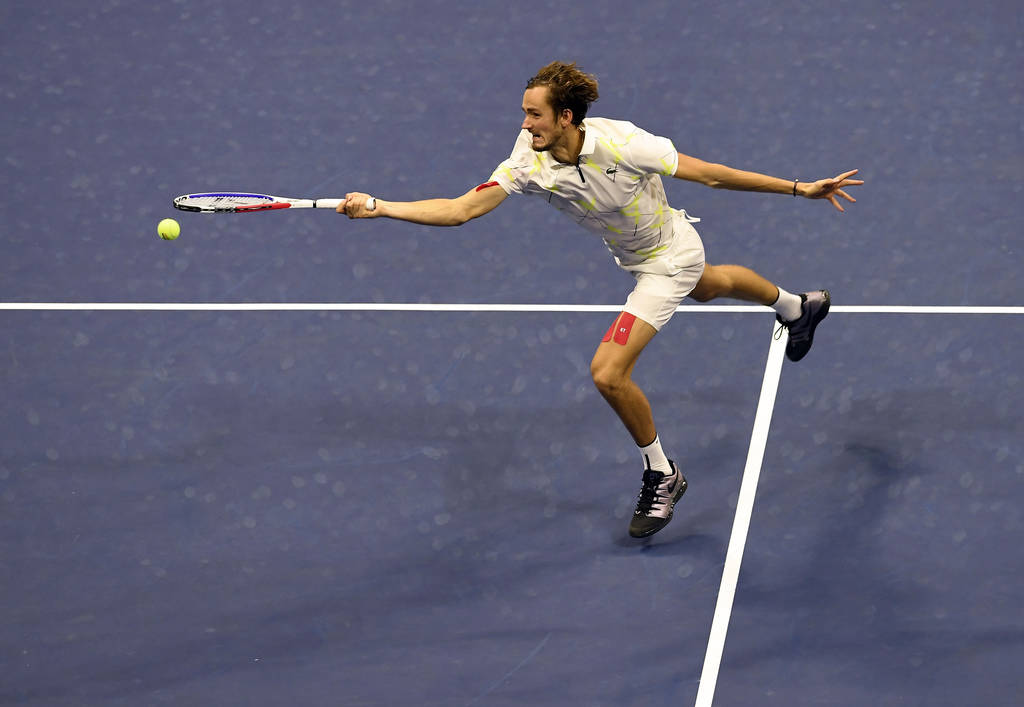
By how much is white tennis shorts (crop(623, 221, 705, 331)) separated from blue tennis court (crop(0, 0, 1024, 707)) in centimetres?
75

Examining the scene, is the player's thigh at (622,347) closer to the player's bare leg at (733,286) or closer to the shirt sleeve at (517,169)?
the player's bare leg at (733,286)

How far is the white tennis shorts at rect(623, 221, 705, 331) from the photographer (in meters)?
6.02

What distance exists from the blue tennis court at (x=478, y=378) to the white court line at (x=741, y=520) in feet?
0.06

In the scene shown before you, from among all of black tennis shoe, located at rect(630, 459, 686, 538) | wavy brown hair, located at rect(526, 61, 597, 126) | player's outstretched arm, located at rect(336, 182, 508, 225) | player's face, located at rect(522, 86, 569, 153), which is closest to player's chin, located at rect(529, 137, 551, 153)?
player's face, located at rect(522, 86, 569, 153)

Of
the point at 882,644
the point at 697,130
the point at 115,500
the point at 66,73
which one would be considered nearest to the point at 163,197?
the point at 66,73

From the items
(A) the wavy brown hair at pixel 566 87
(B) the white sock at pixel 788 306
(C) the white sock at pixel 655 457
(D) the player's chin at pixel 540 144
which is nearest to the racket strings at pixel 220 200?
(D) the player's chin at pixel 540 144

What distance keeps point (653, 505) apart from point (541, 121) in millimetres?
1656

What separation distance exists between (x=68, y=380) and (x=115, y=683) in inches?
70.5

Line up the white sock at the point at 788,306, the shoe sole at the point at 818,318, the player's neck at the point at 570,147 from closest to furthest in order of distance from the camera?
the player's neck at the point at 570,147 → the white sock at the point at 788,306 → the shoe sole at the point at 818,318

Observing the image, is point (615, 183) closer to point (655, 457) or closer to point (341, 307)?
point (655, 457)

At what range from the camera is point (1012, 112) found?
26.3 ft

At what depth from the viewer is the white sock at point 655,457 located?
20.0ft

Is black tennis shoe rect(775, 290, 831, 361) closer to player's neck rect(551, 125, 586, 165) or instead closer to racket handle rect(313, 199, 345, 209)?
player's neck rect(551, 125, 586, 165)

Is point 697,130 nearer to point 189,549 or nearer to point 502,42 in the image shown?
point 502,42
